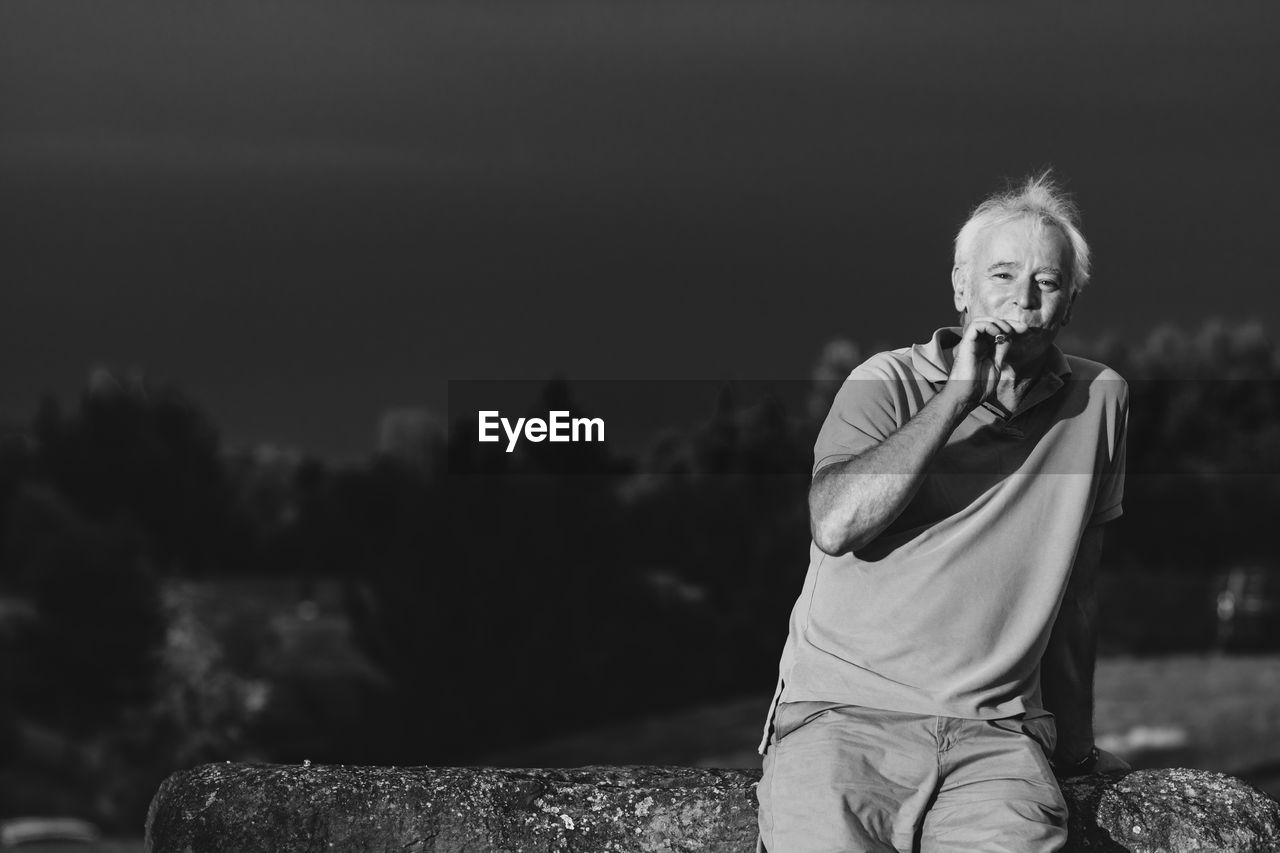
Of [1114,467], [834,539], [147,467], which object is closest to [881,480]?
[834,539]

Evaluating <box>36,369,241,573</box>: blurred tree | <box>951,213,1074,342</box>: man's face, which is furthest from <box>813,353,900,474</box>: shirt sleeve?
<box>36,369,241,573</box>: blurred tree

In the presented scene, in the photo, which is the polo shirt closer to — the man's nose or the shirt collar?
the shirt collar

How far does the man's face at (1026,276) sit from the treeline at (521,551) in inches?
1754

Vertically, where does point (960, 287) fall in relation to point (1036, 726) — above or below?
above

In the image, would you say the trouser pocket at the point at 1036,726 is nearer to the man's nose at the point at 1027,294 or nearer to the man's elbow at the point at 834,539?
the man's elbow at the point at 834,539

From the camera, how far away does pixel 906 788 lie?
9.21 feet

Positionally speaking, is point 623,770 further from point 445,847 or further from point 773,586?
point 773,586

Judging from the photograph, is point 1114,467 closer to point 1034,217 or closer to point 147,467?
point 1034,217

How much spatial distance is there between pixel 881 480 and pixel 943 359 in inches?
15.3

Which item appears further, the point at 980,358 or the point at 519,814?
the point at 519,814

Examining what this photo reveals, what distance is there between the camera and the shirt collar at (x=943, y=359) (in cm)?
295

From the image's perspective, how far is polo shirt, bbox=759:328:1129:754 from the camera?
2.82 meters

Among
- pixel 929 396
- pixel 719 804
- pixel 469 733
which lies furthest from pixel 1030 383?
pixel 469 733

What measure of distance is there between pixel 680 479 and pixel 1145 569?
14061mm
